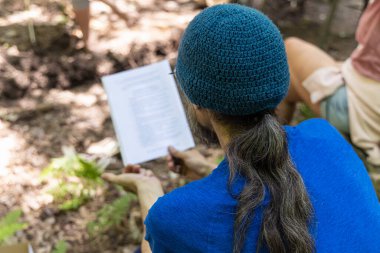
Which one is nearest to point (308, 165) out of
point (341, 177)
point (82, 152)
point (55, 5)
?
point (341, 177)

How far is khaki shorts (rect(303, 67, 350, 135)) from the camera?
7.47ft

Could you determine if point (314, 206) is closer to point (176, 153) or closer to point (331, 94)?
point (176, 153)

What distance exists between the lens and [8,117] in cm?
286

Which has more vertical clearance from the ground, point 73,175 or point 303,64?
point 303,64

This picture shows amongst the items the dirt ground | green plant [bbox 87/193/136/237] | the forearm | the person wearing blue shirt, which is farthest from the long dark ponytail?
the dirt ground

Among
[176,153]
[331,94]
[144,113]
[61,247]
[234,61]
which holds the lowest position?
[61,247]

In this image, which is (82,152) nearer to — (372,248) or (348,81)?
(348,81)

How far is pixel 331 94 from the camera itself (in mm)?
2307

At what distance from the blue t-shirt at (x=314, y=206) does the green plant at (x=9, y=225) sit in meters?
1.02

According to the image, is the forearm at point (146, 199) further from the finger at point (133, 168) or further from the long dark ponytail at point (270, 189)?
the long dark ponytail at point (270, 189)

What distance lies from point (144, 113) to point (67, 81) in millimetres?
1101

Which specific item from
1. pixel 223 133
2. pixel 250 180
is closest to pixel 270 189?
Answer: pixel 250 180

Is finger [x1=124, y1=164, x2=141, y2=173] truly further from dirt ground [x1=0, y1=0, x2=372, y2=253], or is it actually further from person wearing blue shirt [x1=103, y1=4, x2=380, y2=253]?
person wearing blue shirt [x1=103, y1=4, x2=380, y2=253]

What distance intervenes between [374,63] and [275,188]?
1.29 metres
